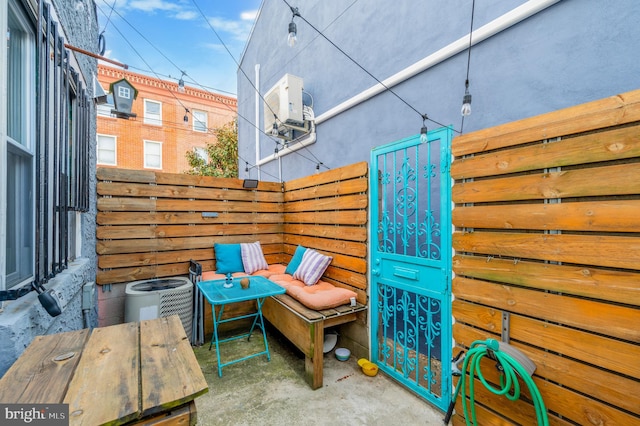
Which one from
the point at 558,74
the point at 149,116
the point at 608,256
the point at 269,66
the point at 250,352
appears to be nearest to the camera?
the point at 608,256

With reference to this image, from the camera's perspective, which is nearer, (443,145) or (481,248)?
(481,248)

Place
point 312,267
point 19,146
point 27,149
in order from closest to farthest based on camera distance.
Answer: point 19,146
point 27,149
point 312,267

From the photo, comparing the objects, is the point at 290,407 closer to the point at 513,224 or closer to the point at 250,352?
the point at 250,352

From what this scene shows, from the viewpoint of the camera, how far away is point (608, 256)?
1486 millimetres

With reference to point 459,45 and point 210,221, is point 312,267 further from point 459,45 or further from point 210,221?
point 459,45

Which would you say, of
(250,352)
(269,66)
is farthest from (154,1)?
(250,352)

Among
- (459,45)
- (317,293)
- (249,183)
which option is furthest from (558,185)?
(249,183)

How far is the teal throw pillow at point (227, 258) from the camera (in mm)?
4266

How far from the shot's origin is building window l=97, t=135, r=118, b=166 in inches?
451

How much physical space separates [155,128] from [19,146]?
12.8 m

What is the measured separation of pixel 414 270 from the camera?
8.63 feet

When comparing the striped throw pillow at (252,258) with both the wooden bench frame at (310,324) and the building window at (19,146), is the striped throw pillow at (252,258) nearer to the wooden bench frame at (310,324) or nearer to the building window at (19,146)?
the wooden bench frame at (310,324)

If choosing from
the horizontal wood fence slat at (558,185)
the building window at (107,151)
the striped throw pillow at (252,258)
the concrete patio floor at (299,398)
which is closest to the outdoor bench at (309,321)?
the concrete patio floor at (299,398)

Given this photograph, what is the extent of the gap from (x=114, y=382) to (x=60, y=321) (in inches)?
51.5
